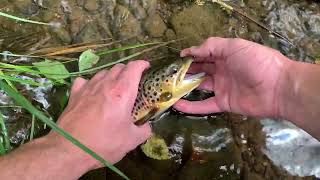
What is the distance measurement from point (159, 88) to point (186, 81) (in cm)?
18

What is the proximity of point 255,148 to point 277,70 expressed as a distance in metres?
0.80

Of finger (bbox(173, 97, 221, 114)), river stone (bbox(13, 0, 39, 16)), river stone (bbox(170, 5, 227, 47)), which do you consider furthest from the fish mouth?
river stone (bbox(13, 0, 39, 16))

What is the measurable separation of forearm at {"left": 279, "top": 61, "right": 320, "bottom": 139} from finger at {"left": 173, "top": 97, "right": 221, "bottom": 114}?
0.46 m

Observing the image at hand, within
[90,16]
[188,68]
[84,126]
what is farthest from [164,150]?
[90,16]

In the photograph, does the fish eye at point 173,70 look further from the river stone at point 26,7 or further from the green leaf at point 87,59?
the river stone at point 26,7

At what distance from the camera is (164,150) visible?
333cm

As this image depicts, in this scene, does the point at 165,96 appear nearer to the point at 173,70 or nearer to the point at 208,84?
the point at 173,70

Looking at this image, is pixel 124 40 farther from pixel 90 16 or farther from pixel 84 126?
pixel 84 126

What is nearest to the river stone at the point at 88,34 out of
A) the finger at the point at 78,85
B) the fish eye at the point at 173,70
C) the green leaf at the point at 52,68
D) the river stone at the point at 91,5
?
the river stone at the point at 91,5

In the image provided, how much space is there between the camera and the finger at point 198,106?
10.3 ft

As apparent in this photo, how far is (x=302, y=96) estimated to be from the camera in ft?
8.86

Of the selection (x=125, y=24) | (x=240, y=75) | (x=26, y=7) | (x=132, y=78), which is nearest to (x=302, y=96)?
(x=240, y=75)

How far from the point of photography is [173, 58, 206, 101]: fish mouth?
9.62 ft

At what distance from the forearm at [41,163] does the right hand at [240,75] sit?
90 centimetres
